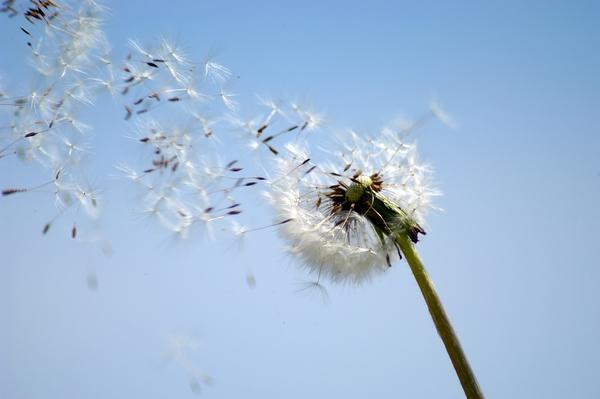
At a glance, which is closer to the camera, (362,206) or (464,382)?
(464,382)

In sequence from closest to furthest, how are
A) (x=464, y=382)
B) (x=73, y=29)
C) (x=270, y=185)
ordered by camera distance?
(x=464, y=382)
(x=73, y=29)
(x=270, y=185)

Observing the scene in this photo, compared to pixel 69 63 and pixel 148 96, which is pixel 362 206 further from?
pixel 69 63

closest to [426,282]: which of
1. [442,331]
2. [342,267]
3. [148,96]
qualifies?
[442,331]

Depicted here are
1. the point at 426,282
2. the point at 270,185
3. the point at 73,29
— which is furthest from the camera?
the point at 270,185

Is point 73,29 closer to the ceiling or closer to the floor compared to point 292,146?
closer to the ceiling

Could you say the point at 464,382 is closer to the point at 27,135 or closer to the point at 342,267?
the point at 342,267

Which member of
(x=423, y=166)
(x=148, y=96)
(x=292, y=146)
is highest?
(x=148, y=96)
